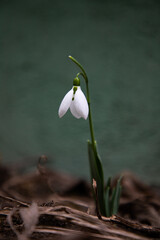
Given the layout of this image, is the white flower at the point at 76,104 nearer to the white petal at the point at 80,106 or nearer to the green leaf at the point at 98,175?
the white petal at the point at 80,106

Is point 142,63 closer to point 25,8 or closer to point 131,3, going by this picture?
point 131,3

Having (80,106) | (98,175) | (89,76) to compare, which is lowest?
(98,175)

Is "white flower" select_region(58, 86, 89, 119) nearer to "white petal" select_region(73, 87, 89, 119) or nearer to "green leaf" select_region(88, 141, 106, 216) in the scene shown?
"white petal" select_region(73, 87, 89, 119)

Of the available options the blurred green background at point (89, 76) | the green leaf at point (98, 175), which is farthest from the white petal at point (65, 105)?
the blurred green background at point (89, 76)

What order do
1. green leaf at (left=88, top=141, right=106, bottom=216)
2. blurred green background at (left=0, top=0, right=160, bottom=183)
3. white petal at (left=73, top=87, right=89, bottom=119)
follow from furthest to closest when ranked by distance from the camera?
1. blurred green background at (left=0, top=0, right=160, bottom=183)
2. green leaf at (left=88, top=141, right=106, bottom=216)
3. white petal at (left=73, top=87, right=89, bottom=119)

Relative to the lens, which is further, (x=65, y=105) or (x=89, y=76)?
(x=89, y=76)

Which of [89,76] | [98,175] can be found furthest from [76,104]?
[89,76]

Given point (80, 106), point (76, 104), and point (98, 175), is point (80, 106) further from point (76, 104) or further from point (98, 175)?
point (98, 175)

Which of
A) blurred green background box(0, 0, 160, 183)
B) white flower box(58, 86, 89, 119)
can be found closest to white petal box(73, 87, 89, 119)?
white flower box(58, 86, 89, 119)
